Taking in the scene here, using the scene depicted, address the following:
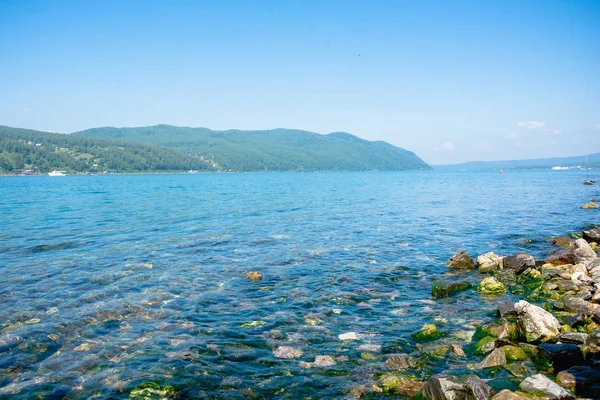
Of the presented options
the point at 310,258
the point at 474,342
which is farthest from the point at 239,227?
the point at 474,342

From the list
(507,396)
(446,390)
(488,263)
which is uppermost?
(446,390)

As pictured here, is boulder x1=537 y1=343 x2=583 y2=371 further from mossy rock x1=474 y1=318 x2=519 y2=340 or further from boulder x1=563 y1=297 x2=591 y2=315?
boulder x1=563 y1=297 x2=591 y2=315

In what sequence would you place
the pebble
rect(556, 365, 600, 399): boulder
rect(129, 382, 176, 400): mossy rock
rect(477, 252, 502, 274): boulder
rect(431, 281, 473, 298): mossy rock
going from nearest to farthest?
rect(556, 365, 600, 399): boulder
rect(129, 382, 176, 400): mossy rock
the pebble
rect(431, 281, 473, 298): mossy rock
rect(477, 252, 502, 274): boulder

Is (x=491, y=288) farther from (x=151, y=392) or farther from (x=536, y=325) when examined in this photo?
(x=151, y=392)

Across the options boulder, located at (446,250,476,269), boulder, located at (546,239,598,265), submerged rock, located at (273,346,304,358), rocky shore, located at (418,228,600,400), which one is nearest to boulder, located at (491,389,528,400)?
rocky shore, located at (418,228,600,400)

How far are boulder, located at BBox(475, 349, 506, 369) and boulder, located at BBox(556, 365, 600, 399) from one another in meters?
1.31

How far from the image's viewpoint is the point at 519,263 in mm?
19344

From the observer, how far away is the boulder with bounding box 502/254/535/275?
1903 centimetres

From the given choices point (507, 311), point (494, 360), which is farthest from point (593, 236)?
point (494, 360)

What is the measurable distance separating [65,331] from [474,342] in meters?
13.4

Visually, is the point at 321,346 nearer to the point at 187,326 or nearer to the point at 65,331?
the point at 187,326

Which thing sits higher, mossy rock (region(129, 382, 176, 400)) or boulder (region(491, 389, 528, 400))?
boulder (region(491, 389, 528, 400))

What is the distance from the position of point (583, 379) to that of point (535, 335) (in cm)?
242

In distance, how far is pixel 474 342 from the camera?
11.4 metres
